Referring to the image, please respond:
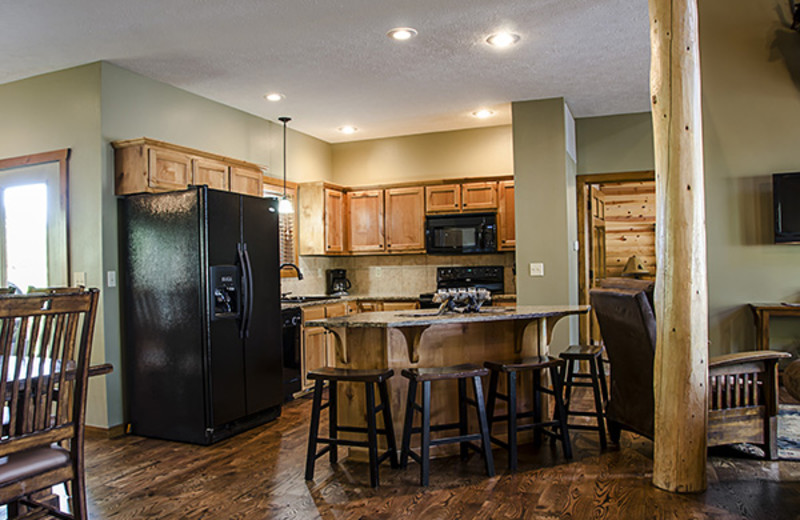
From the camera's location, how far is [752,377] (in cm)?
318

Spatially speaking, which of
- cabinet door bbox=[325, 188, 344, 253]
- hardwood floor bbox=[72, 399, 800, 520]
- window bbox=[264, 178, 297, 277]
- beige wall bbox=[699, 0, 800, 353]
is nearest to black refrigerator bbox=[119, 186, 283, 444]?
hardwood floor bbox=[72, 399, 800, 520]

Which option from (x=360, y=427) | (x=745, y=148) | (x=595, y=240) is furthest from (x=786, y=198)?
(x=360, y=427)

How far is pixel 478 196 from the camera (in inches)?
241

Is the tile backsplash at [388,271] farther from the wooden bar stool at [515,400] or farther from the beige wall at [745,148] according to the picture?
the wooden bar stool at [515,400]

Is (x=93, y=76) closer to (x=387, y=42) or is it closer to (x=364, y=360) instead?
(x=387, y=42)

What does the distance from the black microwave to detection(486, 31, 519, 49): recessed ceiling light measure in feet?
7.40

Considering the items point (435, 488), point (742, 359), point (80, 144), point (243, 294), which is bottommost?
point (435, 488)

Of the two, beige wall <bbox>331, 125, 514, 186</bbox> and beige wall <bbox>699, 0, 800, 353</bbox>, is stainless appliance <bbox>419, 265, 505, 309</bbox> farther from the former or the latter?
beige wall <bbox>699, 0, 800, 353</bbox>

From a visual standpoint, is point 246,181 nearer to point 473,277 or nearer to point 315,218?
point 315,218

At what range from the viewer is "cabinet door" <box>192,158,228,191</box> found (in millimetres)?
4473

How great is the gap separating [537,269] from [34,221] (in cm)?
419

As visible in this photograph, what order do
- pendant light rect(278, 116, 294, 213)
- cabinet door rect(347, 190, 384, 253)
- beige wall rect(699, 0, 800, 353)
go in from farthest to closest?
cabinet door rect(347, 190, 384, 253) → pendant light rect(278, 116, 294, 213) → beige wall rect(699, 0, 800, 353)

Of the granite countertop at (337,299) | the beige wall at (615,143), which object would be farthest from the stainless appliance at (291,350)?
the beige wall at (615,143)

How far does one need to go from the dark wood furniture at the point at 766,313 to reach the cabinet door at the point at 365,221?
12.0ft
